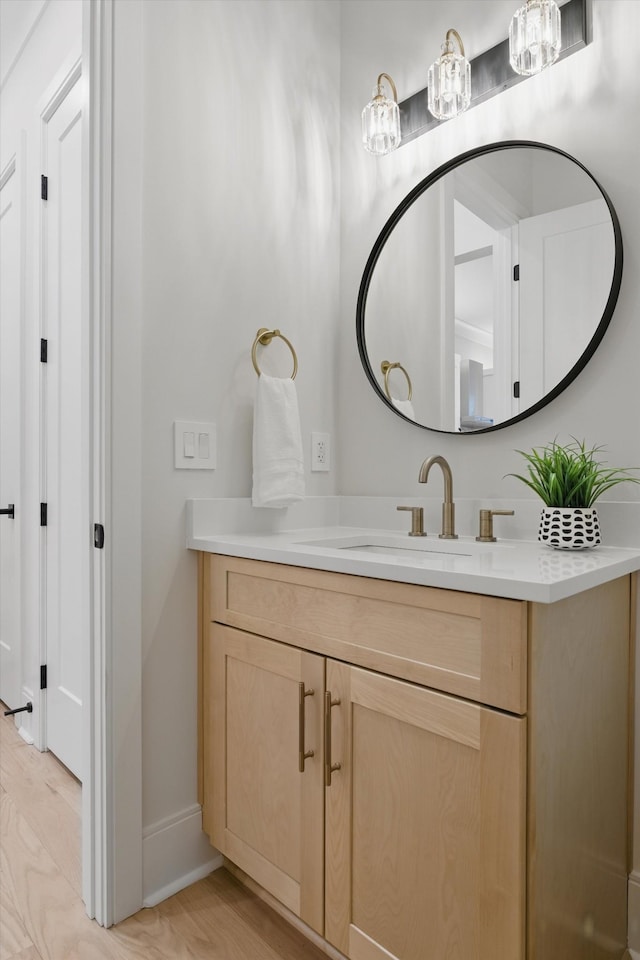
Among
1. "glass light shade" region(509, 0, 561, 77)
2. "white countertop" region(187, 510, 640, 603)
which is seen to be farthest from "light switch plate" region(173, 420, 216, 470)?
"glass light shade" region(509, 0, 561, 77)

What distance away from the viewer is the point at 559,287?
4.76 feet

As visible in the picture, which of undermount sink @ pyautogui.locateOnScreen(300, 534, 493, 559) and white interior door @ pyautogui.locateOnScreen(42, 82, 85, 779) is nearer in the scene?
undermount sink @ pyautogui.locateOnScreen(300, 534, 493, 559)

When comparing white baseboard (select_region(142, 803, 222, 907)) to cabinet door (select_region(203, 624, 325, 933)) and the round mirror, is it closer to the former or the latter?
cabinet door (select_region(203, 624, 325, 933))

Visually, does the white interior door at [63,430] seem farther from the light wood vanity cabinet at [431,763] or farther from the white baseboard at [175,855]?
the light wood vanity cabinet at [431,763]

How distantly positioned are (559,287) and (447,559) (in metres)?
0.76

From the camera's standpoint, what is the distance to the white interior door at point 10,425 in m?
2.45

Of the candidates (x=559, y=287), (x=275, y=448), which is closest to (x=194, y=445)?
(x=275, y=448)

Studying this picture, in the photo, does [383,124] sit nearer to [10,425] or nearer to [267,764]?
[267,764]

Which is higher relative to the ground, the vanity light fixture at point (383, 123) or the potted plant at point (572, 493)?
the vanity light fixture at point (383, 123)

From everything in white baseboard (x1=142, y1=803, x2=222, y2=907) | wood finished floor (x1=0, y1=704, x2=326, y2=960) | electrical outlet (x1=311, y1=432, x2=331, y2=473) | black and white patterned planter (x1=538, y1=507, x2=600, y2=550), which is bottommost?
wood finished floor (x1=0, y1=704, x2=326, y2=960)

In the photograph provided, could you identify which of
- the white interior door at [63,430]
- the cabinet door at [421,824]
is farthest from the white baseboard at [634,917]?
the white interior door at [63,430]

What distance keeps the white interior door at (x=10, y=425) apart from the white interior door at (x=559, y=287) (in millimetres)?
1934

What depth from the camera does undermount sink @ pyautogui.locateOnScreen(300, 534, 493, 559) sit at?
150cm

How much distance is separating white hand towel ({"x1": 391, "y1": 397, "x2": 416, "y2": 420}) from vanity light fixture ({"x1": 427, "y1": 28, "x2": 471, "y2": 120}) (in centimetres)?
76
